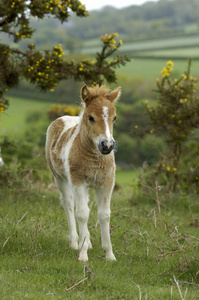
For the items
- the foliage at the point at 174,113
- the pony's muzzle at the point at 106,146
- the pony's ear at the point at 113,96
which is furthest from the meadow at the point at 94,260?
the foliage at the point at 174,113

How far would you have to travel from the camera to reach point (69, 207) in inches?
305

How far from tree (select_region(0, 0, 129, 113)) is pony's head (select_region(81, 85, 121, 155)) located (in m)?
4.77

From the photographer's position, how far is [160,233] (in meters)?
8.08

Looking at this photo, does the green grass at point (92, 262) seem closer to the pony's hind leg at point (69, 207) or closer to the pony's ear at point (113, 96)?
the pony's hind leg at point (69, 207)

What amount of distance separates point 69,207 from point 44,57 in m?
5.04

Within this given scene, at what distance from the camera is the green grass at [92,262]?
17.6 feet

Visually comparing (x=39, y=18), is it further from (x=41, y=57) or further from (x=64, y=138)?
(x=64, y=138)

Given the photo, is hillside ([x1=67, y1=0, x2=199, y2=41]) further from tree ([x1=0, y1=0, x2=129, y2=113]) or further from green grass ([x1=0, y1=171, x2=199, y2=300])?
green grass ([x1=0, y1=171, x2=199, y2=300])

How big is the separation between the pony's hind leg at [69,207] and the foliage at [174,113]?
5.92 m

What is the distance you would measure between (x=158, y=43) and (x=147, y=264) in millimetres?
134630

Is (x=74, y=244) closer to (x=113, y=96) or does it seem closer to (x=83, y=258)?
(x=83, y=258)

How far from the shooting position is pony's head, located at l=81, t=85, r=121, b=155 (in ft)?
19.6

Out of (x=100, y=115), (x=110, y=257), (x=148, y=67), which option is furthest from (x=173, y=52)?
(x=100, y=115)

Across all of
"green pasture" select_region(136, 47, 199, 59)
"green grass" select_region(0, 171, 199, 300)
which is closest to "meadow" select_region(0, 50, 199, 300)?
"green grass" select_region(0, 171, 199, 300)
